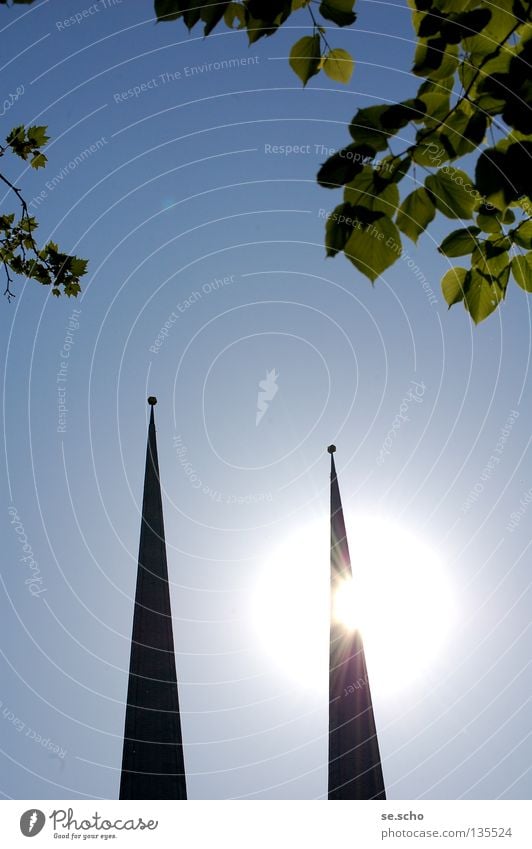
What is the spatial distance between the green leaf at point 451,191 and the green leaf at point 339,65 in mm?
564

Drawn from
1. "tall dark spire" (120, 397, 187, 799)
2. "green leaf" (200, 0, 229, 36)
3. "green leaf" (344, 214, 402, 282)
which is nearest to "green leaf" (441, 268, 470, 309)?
"green leaf" (344, 214, 402, 282)

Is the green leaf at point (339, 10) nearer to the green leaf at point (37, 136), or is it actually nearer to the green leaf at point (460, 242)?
the green leaf at point (460, 242)

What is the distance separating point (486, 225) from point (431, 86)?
24.4 inches

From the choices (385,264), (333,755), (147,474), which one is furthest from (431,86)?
(147,474)

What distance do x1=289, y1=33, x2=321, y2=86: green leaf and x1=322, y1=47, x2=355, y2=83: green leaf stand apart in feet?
0.34

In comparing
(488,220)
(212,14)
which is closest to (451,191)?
(488,220)

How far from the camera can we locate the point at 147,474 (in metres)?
33.5

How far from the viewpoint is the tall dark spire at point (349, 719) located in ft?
88.6

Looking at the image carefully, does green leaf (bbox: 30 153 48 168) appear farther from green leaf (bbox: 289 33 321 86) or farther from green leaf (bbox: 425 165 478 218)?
green leaf (bbox: 425 165 478 218)

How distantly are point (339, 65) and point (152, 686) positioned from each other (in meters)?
27.0

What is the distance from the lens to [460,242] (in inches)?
158

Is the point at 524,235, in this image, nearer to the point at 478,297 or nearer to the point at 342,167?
the point at 478,297

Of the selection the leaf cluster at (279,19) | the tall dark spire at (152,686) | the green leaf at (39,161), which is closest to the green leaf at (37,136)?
the green leaf at (39,161)

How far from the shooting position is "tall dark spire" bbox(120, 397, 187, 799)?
26812 millimetres
